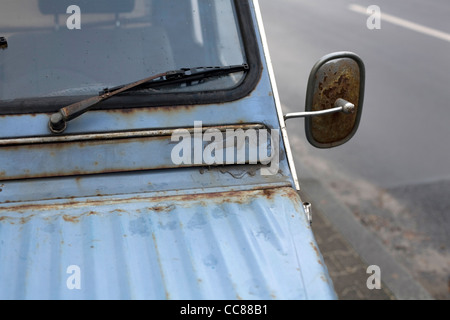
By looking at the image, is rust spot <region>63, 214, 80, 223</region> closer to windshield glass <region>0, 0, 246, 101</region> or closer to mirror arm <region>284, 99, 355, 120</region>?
windshield glass <region>0, 0, 246, 101</region>

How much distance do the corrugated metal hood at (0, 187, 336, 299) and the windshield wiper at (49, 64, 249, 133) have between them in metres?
0.28

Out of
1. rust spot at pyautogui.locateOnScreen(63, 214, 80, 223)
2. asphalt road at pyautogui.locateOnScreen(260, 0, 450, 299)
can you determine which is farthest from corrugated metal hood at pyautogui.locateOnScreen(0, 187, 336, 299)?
asphalt road at pyautogui.locateOnScreen(260, 0, 450, 299)

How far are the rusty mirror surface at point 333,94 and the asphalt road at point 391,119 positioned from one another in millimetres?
2514

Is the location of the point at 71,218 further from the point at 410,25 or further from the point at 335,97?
the point at 410,25

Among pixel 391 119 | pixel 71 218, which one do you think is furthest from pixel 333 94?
Answer: pixel 391 119

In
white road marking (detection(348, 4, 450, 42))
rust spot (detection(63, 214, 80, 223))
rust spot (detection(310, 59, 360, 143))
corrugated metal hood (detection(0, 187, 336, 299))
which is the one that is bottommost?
corrugated metal hood (detection(0, 187, 336, 299))

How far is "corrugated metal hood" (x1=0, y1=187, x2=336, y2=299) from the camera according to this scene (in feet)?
5.42

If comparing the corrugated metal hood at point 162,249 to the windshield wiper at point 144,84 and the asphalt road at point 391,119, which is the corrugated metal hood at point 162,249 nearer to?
the windshield wiper at point 144,84

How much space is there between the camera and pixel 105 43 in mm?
2250

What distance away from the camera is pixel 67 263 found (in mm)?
1709

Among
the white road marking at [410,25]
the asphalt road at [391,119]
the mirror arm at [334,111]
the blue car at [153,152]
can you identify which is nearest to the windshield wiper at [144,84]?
the blue car at [153,152]

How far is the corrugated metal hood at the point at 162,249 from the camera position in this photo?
1.65 meters
